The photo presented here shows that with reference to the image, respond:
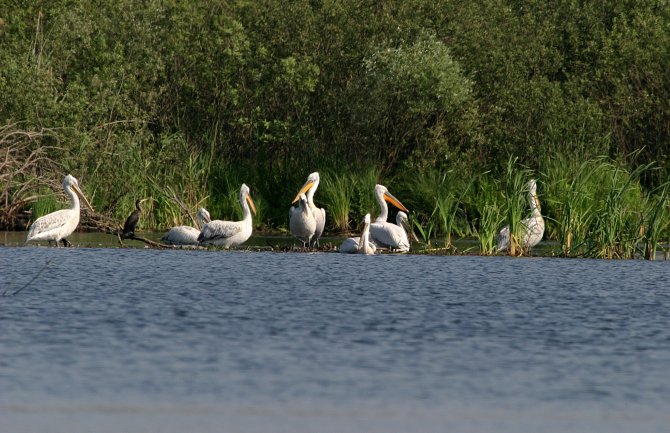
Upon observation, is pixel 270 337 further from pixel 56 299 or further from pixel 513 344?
pixel 56 299

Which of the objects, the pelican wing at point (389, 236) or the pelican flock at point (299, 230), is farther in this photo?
the pelican wing at point (389, 236)

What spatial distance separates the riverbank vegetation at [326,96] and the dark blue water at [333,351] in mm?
11148

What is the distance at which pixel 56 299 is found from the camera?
13086mm

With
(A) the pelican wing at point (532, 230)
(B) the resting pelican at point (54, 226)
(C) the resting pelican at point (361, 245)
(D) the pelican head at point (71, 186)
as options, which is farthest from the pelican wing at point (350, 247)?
(D) the pelican head at point (71, 186)

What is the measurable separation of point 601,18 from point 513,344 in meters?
26.3

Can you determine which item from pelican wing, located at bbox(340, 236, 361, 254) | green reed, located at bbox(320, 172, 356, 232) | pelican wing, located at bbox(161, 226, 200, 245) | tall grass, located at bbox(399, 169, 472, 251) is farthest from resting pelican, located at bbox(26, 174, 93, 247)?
tall grass, located at bbox(399, 169, 472, 251)

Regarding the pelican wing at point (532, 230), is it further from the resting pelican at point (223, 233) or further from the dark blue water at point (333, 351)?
the resting pelican at point (223, 233)

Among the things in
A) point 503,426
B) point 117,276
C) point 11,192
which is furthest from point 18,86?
point 503,426

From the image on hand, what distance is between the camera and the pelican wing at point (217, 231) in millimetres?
21391

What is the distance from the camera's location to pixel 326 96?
31531mm

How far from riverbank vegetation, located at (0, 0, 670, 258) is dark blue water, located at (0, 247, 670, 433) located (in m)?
11.1

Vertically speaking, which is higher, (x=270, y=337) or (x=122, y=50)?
(x=122, y=50)

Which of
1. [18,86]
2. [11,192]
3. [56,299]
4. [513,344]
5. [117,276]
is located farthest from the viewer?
[18,86]

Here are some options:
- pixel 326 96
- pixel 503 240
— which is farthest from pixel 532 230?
pixel 326 96
